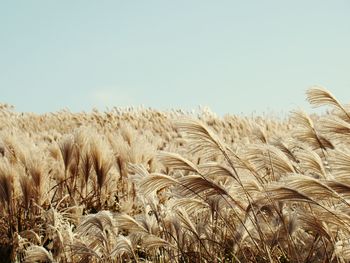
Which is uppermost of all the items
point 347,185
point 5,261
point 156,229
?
point 347,185

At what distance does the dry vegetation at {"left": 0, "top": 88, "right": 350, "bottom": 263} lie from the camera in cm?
→ 246

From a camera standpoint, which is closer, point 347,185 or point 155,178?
point 347,185

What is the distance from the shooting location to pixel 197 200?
3029 millimetres

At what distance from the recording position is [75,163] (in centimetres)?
505

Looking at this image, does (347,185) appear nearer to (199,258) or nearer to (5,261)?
(199,258)

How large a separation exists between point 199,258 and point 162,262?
30 cm

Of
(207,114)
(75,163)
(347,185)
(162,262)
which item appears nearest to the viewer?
(347,185)

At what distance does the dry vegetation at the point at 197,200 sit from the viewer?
2.46m

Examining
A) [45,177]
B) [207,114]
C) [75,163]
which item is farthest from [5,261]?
[207,114]

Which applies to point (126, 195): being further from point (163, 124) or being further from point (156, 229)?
point (163, 124)

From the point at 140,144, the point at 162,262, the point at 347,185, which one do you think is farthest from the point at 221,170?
the point at 140,144

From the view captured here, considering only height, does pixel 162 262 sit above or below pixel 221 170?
below

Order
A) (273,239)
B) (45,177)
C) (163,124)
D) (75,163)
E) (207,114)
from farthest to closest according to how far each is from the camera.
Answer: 1. (207,114)
2. (163,124)
3. (75,163)
4. (45,177)
5. (273,239)

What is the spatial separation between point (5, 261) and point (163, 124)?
10362 millimetres
